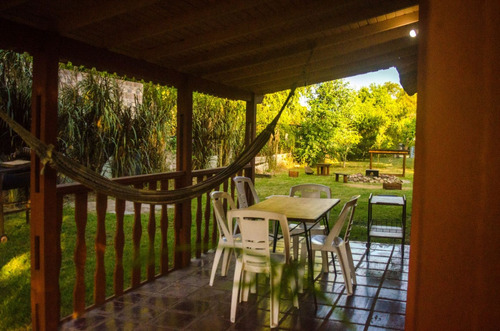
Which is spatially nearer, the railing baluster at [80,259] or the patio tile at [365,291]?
the railing baluster at [80,259]

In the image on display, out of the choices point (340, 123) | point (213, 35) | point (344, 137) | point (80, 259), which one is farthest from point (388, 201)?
point (344, 137)

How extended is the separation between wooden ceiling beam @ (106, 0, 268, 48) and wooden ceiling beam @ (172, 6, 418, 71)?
2.36 feet

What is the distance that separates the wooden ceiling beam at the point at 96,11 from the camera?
2.60 meters

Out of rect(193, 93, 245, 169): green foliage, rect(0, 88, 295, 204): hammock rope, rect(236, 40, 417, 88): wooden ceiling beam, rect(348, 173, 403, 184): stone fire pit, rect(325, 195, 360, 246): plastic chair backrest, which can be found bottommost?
rect(348, 173, 403, 184): stone fire pit

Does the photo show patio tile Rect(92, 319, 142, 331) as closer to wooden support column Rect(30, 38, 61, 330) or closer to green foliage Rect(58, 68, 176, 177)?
wooden support column Rect(30, 38, 61, 330)

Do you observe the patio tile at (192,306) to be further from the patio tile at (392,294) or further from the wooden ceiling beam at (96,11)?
the wooden ceiling beam at (96,11)

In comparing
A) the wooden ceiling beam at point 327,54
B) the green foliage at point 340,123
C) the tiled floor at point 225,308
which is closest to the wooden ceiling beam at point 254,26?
the wooden ceiling beam at point 327,54

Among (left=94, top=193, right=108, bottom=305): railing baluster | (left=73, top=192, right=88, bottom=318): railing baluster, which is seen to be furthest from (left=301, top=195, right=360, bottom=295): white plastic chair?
(left=73, top=192, right=88, bottom=318): railing baluster

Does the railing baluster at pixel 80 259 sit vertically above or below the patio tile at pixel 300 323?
above

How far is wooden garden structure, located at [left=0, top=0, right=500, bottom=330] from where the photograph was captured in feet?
1.47

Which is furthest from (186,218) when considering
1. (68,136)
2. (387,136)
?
(387,136)

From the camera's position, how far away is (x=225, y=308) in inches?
137

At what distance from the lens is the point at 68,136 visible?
7438 mm

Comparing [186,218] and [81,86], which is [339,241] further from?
[81,86]
